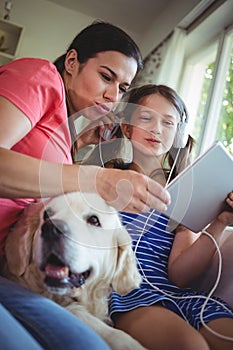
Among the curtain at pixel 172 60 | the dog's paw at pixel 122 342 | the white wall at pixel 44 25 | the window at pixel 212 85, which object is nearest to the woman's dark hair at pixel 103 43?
the dog's paw at pixel 122 342

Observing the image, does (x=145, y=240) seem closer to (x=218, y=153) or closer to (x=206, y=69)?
(x=218, y=153)

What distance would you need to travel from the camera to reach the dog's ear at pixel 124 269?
60cm

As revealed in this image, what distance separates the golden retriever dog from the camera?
1.77ft

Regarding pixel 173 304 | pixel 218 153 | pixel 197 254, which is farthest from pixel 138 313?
pixel 218 153

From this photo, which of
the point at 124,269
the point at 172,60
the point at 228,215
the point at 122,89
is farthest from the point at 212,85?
the point at 124,269

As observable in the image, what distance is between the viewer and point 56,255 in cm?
53

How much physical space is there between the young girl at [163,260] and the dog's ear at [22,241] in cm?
15

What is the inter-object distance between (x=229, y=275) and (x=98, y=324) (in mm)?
325

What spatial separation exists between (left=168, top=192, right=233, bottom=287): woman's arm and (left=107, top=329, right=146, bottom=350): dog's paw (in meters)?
0.24

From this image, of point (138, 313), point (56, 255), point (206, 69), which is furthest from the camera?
point (206, 69)

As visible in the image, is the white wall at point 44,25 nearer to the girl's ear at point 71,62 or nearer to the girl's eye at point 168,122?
the girl's ear at point 71,62

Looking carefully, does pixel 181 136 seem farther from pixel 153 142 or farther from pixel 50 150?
pixel 50 150

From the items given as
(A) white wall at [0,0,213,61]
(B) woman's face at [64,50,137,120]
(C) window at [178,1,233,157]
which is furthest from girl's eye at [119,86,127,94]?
(A) white wall at [0,0,213,61]

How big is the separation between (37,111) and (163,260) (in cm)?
39
